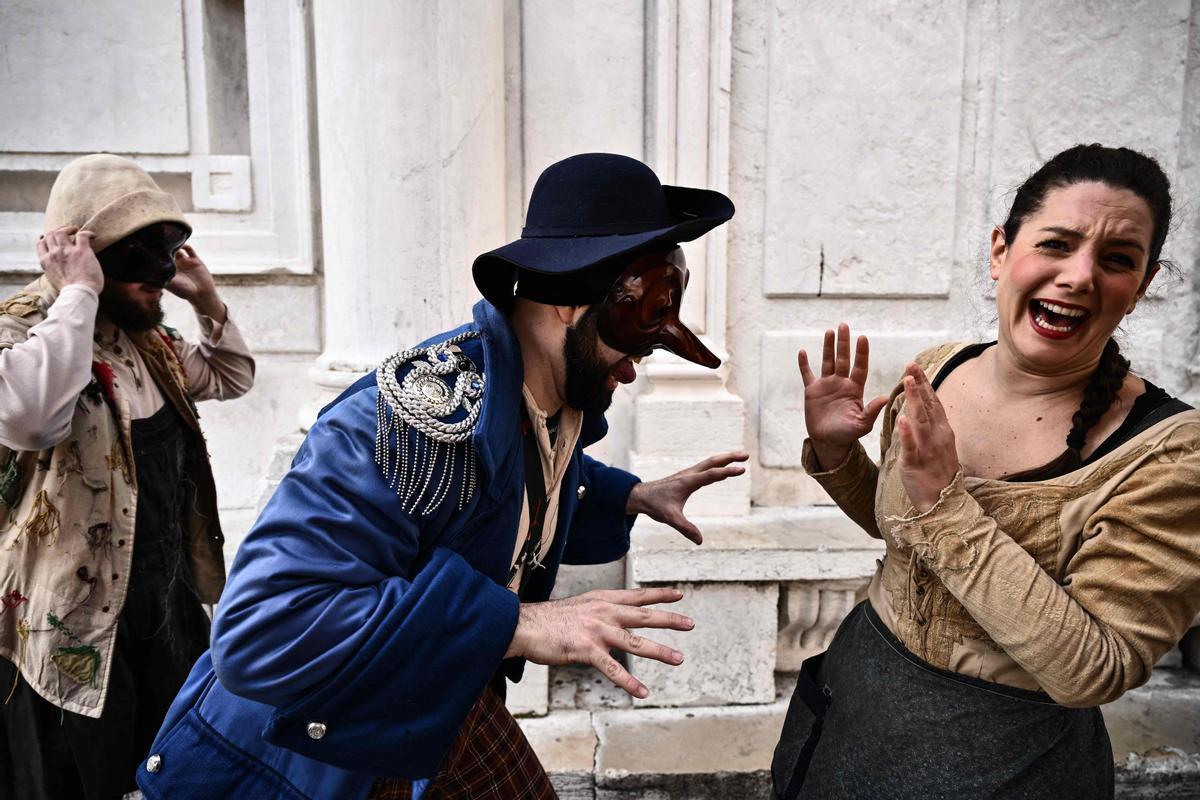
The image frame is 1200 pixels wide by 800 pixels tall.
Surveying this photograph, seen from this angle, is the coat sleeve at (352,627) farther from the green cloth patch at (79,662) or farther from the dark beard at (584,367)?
the green cloth patch at (79,662)

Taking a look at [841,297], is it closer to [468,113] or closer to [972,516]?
[468,113]

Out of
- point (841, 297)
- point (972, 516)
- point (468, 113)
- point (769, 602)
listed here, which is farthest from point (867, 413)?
point (468, 113)

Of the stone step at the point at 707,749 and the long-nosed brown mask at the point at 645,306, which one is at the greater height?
the long-nosed brown mask at the point at 645,306

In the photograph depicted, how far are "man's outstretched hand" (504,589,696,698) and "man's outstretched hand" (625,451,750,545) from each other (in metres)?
0.50

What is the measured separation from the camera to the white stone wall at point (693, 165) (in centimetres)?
279

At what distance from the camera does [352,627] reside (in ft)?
3.70

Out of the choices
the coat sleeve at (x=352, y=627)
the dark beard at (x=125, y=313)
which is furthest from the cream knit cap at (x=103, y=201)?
the coat sleeve at (x=352, y=627)

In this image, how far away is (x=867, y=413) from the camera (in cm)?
165

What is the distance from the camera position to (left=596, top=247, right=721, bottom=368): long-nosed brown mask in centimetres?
138

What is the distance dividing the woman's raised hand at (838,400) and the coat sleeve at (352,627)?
2.62 feet

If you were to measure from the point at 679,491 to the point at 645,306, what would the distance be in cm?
54

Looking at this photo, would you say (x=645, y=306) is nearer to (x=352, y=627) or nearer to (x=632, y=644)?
(x=632, y=644)

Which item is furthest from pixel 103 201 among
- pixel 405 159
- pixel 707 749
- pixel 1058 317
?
pixel 707 749

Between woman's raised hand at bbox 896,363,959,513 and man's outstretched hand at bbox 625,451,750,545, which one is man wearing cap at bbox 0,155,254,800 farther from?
woman's raised hand at bbox 896,363,959,513
